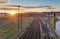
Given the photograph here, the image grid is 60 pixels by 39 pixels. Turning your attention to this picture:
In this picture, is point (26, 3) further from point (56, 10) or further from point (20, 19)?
point (56, 10)

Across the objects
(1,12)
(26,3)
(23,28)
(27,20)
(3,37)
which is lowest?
(3,37)

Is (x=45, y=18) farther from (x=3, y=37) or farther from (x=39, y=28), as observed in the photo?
(x=3, y=37)

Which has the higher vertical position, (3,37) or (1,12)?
(1,12)

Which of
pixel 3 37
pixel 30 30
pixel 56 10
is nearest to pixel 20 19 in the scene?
pixel 30 30

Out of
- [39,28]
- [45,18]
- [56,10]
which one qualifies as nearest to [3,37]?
[39,28]

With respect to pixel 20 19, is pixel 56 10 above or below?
above
